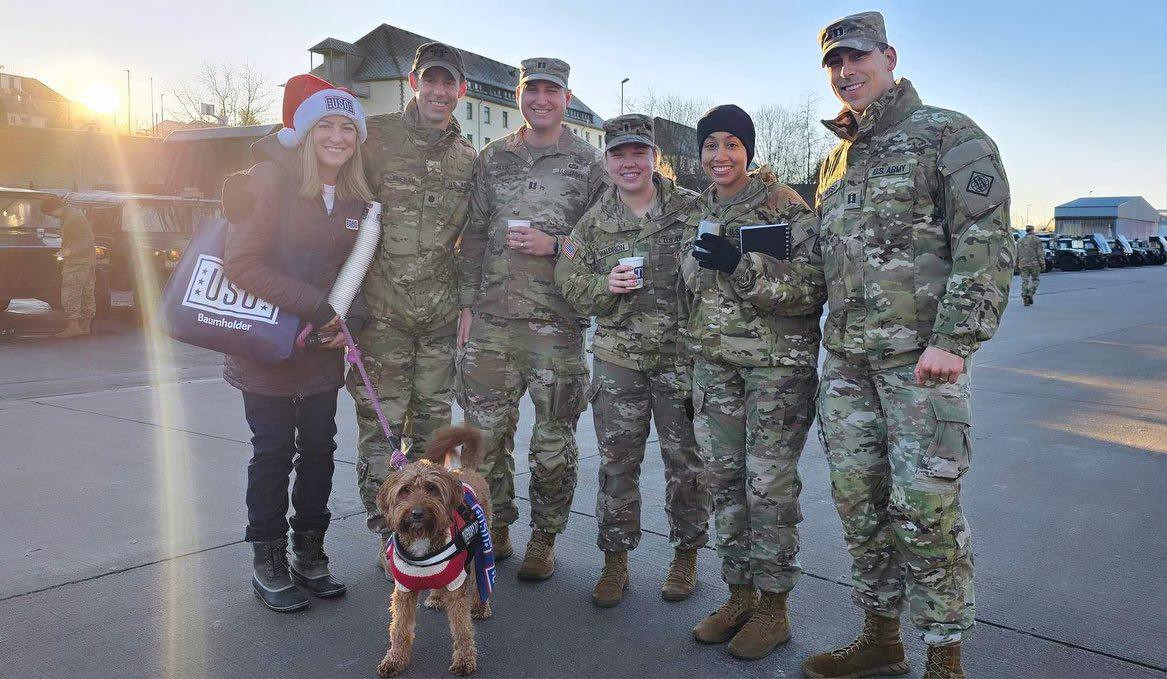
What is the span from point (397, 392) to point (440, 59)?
1.67 metres

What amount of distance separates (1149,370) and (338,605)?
1044 centimetres

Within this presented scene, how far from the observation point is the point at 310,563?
3.74 m

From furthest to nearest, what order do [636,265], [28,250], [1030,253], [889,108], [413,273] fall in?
[1030,253], [28,250], [413,273], [636,265], [889,108]

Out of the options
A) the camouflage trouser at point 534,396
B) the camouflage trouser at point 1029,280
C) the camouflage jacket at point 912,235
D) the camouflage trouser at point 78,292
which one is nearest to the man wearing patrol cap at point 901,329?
the camouflage jacket at point 912,235

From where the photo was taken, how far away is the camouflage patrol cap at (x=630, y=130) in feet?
11.9

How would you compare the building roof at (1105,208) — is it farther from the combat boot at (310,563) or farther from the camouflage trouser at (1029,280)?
the combat boot at (310,563)

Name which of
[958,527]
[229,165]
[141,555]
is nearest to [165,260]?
[229,165]

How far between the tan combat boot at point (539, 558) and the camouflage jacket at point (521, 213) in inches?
43.1

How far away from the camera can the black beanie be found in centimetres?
335

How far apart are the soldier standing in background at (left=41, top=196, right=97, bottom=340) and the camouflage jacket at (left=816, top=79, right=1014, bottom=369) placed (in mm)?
11915

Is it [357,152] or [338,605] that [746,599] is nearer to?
[338,605]

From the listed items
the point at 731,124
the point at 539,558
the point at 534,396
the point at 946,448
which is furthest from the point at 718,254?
the point at 539,558

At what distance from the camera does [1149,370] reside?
10.1m

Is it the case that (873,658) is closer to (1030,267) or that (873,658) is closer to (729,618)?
(729,618)
